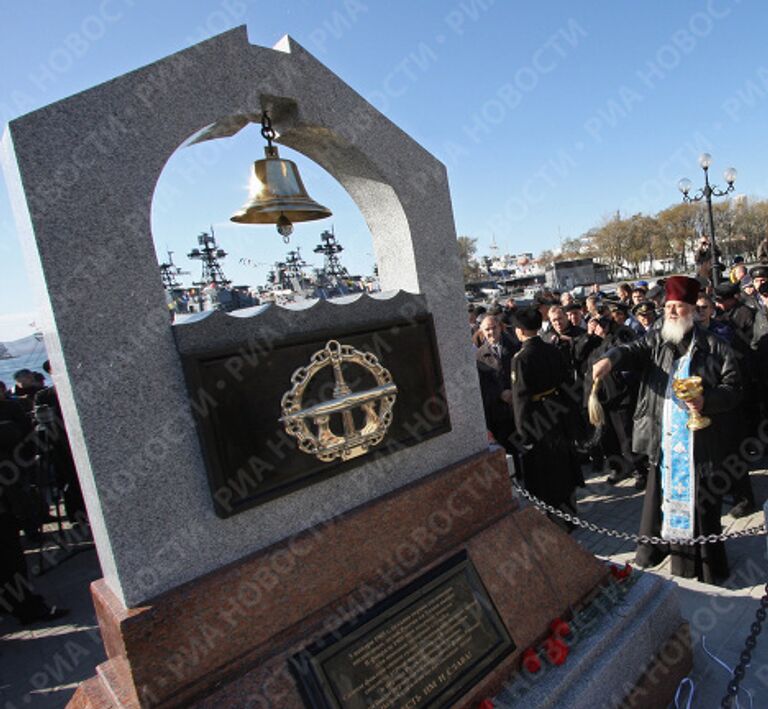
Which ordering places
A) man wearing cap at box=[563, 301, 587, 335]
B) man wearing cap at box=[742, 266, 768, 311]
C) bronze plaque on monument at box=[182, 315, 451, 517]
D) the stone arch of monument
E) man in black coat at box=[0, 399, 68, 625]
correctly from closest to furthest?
the stone arch of monument, bronze plaque on monument at box=[182, 315, 451, 517], man in black coat at box=[0, 399, 68, 625], man wearing cap at box=[742, 266, 768, 311], man wearing cap at box=[563, 301, 587, 335]

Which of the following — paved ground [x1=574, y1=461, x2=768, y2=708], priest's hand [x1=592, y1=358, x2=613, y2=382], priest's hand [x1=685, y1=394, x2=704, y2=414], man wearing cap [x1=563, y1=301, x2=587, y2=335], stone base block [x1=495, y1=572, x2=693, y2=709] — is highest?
man wearing cap [x1=563, y1=301, x2=587, y2=335]

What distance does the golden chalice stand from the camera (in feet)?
11.0

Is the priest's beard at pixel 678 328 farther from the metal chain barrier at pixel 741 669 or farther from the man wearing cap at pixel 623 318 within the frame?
the man wearing cap at pixel 623 318

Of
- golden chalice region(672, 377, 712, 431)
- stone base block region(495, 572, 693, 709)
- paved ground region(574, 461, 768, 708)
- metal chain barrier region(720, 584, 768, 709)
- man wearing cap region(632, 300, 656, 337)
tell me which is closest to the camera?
metal chain barrier region(720, 584, 768, 709)

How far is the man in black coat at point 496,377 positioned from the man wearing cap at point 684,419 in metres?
2.04

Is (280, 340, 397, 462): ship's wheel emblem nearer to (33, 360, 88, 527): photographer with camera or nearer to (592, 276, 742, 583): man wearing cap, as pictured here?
(592, 276, 742, 583): man wearing cap

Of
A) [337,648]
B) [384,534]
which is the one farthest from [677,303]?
[337,648]

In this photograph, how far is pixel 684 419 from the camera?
11.9 feet

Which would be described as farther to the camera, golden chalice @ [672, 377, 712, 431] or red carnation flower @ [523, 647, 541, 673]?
golden chalice @ [672, 377, 712, 431]

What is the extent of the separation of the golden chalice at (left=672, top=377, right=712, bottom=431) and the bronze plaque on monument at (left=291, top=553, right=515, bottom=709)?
1.88 metres

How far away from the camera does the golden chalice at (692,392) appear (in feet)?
11.0

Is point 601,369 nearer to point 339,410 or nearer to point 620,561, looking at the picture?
point 620,561

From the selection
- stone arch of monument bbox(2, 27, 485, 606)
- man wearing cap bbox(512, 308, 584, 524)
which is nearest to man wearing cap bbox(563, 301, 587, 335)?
man wearing cap bbox(512, 308, 584, 524)

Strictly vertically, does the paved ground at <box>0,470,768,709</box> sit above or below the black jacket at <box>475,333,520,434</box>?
below
